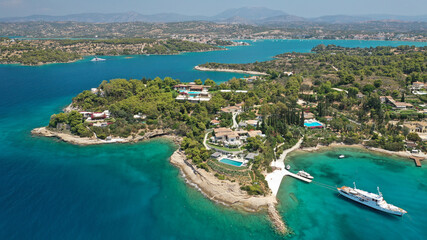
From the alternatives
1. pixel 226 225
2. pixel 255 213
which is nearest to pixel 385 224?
pixel 255 213

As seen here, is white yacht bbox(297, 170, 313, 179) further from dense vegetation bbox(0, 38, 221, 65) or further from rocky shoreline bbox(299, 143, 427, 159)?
→ dense vegetation bbox(0, 38, 221, 65)

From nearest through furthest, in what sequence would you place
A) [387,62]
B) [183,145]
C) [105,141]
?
[183,145] < [105,141] < [387,62]

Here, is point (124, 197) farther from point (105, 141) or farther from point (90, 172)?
point (105, 141)

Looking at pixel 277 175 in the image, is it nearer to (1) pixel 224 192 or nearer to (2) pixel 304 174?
(2) pixel 304 174

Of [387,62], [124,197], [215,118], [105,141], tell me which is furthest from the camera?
[387,62]

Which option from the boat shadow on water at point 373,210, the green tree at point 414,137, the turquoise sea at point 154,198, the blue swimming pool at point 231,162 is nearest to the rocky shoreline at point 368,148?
the turquoise sea at point 154,198

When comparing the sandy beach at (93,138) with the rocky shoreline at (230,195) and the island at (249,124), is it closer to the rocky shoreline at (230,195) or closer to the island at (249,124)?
the island at (249,124)
